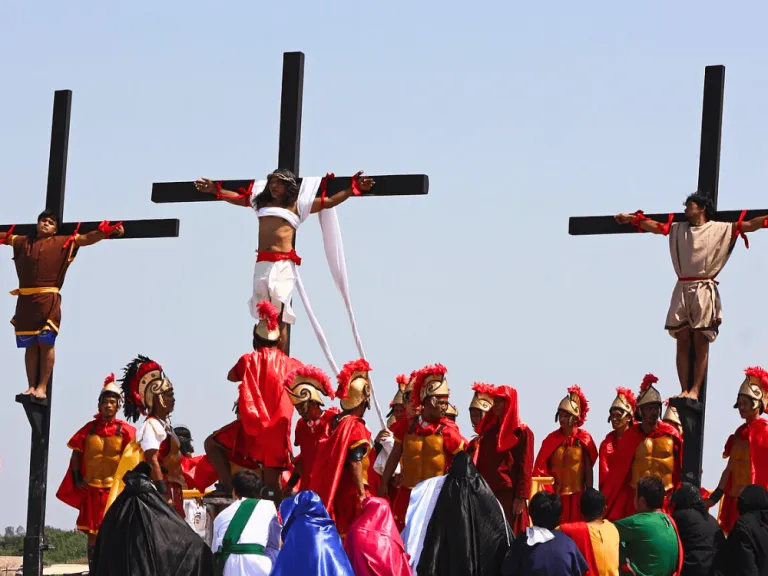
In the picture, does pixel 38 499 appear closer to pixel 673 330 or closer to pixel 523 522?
pixel 523 522

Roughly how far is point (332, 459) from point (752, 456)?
13.1 ft

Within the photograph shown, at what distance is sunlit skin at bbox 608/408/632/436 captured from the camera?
17.2 meters

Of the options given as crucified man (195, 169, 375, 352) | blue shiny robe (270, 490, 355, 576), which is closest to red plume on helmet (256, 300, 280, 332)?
crucified man (195, 169, 375, 352)

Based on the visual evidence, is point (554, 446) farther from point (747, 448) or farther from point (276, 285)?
point (276, 285)

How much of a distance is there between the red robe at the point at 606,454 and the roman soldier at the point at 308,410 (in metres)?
3.27

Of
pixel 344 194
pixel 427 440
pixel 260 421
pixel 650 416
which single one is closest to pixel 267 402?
pixel 260 421

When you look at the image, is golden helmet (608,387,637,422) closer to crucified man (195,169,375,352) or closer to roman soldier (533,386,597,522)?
roman soldier (533,386,597,522)

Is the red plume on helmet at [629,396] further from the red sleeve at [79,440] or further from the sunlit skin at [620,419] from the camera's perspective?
the red sleeve at [79,440]

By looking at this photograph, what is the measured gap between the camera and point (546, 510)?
1142cm

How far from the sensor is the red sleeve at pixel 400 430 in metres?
15.4

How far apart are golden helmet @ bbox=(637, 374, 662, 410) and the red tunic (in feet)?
6.40

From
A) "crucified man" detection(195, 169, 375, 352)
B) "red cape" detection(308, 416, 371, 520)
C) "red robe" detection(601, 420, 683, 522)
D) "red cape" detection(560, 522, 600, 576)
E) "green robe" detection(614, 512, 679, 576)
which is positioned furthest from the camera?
"red robe" detection(601, 420, 683, 522)

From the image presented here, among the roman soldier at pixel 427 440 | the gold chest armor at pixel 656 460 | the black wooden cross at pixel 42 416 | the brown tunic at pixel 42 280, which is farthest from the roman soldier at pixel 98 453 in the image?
the gold chest armor at pixel 656 460

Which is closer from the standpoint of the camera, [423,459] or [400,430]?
[423,459]
